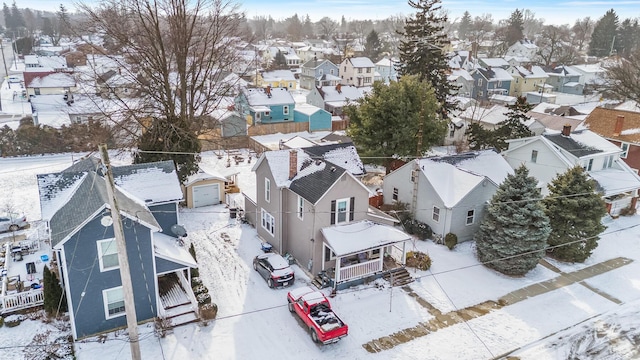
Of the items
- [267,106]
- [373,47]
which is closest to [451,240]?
[267,106]

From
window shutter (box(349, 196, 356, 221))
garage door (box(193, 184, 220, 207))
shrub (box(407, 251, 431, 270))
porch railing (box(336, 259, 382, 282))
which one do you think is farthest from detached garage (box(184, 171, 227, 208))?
shrub (box(407, 251, 431, 270))

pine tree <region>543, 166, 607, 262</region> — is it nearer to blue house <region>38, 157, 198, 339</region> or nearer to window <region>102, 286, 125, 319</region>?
blue house <region>38, 157, 198, 339</region>

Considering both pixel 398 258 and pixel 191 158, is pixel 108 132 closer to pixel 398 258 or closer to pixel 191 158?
pixel 191 158

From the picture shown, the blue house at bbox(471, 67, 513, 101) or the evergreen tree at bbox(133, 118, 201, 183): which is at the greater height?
the blue house at bbox(471, 67, 513, 101)

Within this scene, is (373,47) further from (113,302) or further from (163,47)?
(113,302)

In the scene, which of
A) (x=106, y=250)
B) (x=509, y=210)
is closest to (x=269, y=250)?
(x=106, y=250)

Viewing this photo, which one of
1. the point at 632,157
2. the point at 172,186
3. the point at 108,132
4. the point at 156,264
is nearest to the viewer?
the point at 156,264
